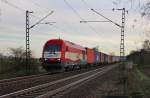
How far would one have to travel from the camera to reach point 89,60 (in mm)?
65750

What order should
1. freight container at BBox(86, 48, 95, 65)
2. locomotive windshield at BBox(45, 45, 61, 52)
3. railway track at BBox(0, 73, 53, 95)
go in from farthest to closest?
freight container at BBox(86, 48, 95, 65) < locomotive windshield at BBox(45, 45, 61, 52) < railway track at BBox(0, 73, 53, 95)

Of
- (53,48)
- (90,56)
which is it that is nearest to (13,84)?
(53,48)

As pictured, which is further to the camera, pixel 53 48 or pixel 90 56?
pixel 90 56

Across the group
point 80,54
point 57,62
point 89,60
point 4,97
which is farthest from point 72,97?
point 89,60

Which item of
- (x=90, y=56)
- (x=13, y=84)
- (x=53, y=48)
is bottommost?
(x=13, y=84)

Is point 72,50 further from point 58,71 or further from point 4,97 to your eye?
point 4,97

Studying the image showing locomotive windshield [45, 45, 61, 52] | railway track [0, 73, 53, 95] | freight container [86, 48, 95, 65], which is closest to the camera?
railway track [0, 73, 53, 95]

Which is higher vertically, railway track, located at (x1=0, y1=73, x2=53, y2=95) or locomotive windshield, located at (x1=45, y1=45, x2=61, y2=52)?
locomotive windshield, located at (x1=45, y1=45, x2=61, y2=52)

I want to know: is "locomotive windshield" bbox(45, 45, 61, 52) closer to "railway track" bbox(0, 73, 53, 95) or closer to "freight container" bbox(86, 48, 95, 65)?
"railway track" bbox(0, 73, 53, 95)

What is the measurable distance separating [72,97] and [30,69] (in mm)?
30814

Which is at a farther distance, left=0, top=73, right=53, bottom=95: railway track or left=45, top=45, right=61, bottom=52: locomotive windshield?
left=45, top=45, right=61, bottom=52: locomotive windshield

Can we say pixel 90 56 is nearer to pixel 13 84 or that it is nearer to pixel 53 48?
pixel 53 48

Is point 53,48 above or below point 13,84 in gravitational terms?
above

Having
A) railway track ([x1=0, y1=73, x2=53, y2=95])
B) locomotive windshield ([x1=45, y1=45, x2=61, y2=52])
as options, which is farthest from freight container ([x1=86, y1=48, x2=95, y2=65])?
railway track ([x1=0, y1=73, x2=53, y2=95])
